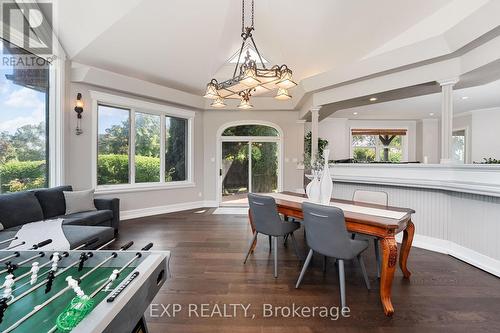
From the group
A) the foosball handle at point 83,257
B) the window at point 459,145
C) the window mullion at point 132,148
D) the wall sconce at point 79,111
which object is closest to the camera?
the foosball handle at point 83,257

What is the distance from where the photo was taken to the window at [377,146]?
8.45 meters

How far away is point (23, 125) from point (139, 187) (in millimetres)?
2202

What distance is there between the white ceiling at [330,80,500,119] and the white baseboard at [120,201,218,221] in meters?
4.85

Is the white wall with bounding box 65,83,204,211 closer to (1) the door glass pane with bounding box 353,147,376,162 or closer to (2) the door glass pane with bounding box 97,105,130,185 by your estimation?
(2) the door glass pane with bounding box 97,105,130,185

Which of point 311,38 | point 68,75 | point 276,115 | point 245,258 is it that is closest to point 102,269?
point 245,258

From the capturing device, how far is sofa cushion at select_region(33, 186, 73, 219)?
344 cm

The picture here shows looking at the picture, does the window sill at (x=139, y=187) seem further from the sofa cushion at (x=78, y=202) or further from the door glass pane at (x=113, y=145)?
the sofa cushion at (x=78, y=202)

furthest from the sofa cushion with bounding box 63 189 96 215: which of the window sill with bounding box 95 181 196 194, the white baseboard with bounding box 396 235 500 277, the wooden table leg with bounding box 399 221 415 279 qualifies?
the white baseboard with bounding box 396 235 500 277

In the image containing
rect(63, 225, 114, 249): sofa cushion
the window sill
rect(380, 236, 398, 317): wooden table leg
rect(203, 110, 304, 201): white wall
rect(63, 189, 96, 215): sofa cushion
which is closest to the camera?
rect(380, 236, 398, 317): wooden table leg

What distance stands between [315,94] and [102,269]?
4.64 m

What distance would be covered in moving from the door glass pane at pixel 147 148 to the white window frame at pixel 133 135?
0.30 ft

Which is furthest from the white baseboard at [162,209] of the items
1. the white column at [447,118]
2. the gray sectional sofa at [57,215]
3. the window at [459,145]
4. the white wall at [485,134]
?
the window at [459,145]

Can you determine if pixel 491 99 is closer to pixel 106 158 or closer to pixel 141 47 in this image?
pixel 141 47

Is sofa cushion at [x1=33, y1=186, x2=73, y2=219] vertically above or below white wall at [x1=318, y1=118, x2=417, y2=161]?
below
